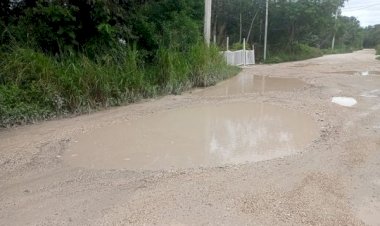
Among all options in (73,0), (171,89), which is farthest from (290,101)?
(73,0)

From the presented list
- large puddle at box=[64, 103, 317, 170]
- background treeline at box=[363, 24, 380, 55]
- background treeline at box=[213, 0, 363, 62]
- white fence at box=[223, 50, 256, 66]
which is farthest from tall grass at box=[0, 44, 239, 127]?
background treeline at box=[363, 24, 380, 55]

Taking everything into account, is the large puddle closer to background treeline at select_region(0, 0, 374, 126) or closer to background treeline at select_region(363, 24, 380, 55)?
background treeline at select_region(0, 0, 374, 126)

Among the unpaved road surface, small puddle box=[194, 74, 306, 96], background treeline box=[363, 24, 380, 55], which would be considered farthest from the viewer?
background treeline box=[363, 24, 380, 55]

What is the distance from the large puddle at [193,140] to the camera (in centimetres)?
468

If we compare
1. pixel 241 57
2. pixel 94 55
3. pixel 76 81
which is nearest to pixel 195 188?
pixel 76 81

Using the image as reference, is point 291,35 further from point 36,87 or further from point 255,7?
point 36,87

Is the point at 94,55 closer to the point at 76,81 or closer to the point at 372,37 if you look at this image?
the point at 76,81

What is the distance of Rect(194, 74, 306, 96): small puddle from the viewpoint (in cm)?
1057

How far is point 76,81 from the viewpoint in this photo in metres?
7.45

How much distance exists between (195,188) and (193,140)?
1876 mm

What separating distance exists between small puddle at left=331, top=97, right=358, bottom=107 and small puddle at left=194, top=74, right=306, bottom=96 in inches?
73.2

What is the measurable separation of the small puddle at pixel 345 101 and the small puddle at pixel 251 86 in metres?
1.86

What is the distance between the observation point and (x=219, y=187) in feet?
12.3

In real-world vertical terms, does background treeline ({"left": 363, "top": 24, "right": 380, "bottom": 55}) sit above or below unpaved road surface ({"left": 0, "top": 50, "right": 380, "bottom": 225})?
above
